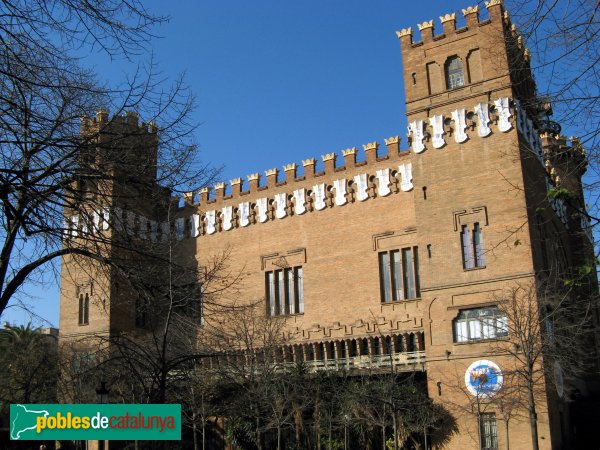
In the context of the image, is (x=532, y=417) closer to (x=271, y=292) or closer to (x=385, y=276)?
(x=385, y=276)

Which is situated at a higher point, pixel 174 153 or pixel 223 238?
pixel 223 238

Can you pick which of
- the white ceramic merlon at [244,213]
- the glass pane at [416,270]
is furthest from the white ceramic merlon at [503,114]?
the white ceramic merlon at [244,213]

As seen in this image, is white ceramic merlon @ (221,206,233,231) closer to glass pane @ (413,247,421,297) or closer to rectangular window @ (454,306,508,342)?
glass pane @ (413,247,421,297)

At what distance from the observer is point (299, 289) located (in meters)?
31.3

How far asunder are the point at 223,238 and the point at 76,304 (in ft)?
24.5

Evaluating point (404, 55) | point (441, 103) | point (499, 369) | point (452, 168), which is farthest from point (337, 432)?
point (404, 55)

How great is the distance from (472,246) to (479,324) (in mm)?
2725

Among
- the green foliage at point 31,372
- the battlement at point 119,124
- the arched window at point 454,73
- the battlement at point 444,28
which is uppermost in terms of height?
the battlement at point 444,28

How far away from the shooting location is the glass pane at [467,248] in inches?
1001

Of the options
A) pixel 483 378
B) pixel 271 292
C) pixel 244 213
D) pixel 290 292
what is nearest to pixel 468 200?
pixel 483 378

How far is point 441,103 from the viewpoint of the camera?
27.2 meters

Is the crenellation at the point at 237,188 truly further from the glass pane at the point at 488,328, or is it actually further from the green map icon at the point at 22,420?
the green map icon at the point at 22,420

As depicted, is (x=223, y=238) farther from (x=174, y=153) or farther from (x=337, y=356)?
(x=174, y=153)

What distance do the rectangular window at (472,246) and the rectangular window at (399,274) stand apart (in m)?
2.88
